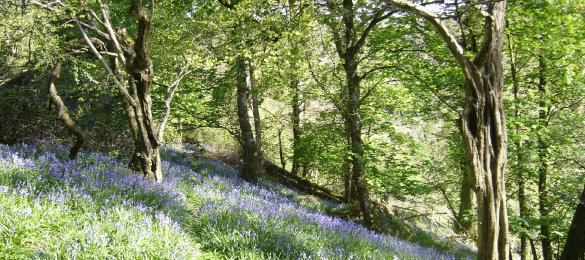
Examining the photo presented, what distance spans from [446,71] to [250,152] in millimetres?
6458

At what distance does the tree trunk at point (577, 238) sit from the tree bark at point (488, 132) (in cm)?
350

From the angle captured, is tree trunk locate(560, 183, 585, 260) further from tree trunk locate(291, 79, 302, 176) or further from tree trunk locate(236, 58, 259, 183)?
tree trunk locate(291, 79, 302, 176)

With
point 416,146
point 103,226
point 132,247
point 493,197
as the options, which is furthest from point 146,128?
point 416,146

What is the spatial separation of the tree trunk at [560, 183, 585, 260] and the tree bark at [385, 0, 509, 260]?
3498mm

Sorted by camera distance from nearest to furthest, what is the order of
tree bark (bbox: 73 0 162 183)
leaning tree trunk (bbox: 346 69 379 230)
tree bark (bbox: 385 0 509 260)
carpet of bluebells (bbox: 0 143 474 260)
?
carpet of bluebells (bbox: 0 143 474 260), tree bark (bbox: 385 0 509 260), tree bark (bbox: 73 0 162 183), leaning tree trunk (bbox: 346 69 379 230)

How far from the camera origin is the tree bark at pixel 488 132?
4.05 meters

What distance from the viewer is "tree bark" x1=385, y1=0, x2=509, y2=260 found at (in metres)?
4.05

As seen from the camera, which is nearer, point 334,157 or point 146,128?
point 146,128

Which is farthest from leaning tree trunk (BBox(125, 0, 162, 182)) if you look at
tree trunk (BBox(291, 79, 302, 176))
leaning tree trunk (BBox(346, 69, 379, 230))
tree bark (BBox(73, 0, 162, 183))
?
tree trunk (BBox(291, 79, 302, 176))

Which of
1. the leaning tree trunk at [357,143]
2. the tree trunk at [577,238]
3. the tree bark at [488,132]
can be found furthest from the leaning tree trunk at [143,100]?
the tree trunk at [577,238]

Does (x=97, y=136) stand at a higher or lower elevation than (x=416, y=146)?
lower

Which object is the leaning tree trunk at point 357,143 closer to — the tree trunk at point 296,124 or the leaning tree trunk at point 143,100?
the tree trunk at point 296,124

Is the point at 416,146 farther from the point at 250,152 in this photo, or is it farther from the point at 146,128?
the point at 146,128

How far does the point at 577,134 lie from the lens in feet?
31.3
